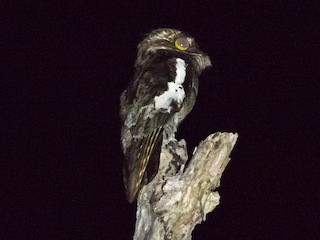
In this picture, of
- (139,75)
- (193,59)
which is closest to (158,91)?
(139,75)

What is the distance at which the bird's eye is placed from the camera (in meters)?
3.27

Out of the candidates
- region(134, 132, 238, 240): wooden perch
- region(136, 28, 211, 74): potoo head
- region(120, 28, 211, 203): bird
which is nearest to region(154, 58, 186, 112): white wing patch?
region(120, 28, 211, 203): bird

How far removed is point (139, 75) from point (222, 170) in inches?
39.2

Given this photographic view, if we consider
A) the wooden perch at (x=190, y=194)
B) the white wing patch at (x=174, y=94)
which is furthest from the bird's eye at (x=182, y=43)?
the wooden perch at (x=190, y=194)

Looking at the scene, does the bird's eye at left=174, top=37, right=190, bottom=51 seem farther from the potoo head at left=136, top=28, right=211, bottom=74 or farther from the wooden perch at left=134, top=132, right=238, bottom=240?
the wooden perch at left=134, top=132, right=238, bottom=240

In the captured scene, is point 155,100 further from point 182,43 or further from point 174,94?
point 182,43

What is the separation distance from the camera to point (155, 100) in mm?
2801

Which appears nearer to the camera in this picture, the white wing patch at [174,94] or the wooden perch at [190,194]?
the wooden perch at [190,194]

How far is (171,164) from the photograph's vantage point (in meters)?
2.73

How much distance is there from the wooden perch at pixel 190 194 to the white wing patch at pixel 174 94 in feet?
1.37

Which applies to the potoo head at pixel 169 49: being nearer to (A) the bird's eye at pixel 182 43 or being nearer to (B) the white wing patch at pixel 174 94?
(A) the bird's eye at pixel 182 43

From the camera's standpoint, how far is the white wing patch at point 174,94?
2.80 metres

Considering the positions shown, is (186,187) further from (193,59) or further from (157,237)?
(193,59)

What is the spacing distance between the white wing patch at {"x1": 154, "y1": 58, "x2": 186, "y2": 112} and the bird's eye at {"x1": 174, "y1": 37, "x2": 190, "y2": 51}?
34 cm
